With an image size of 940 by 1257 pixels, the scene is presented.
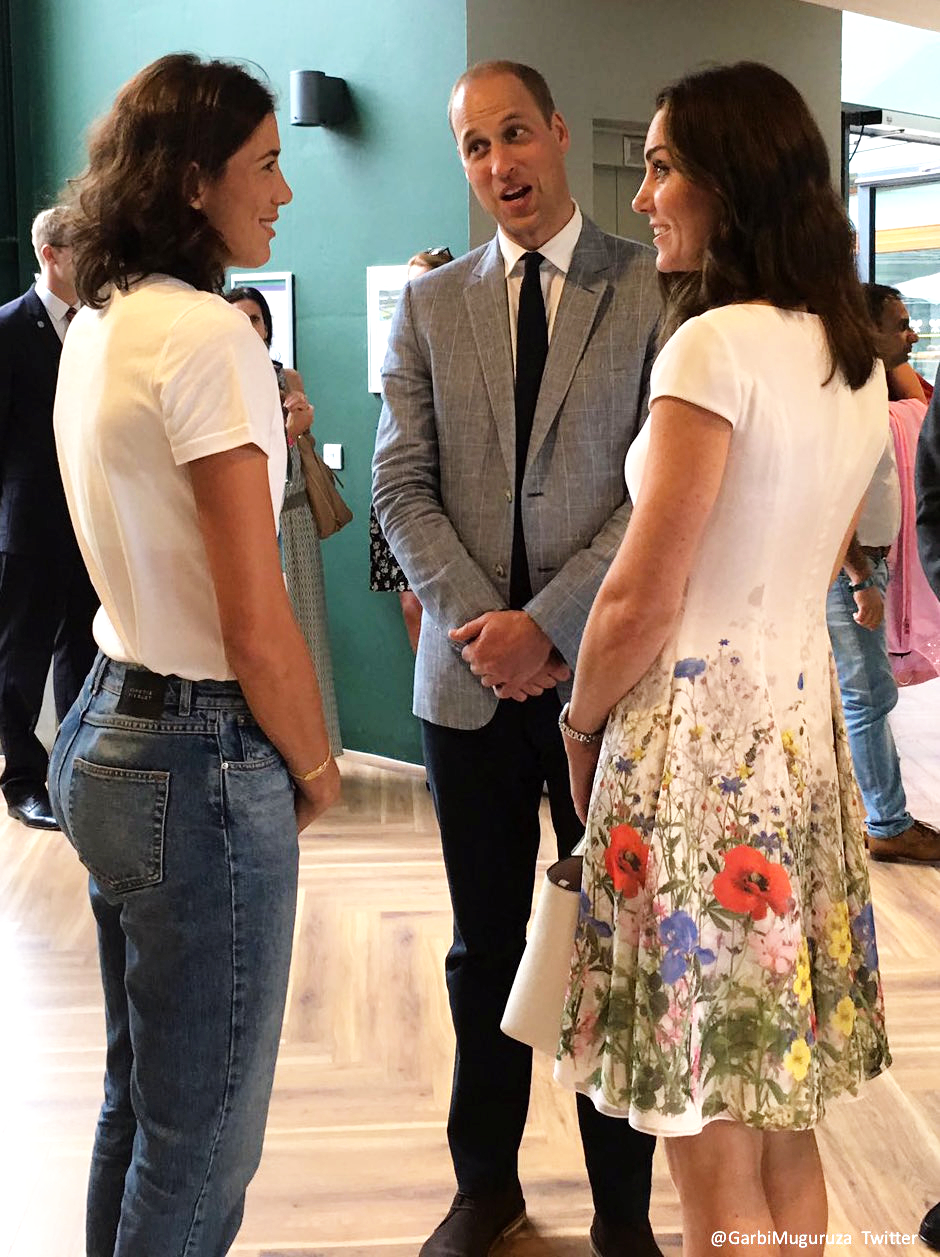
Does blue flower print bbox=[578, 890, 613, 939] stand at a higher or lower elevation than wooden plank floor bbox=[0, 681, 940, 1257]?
higher

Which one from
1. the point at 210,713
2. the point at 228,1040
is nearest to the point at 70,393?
the point at 210,713

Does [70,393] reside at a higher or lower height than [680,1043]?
higher

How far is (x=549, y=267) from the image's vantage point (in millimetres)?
2316

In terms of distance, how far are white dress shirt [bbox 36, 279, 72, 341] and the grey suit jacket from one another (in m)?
2.71

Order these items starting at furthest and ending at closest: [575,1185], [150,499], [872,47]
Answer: [872,47], [575,1185], [150,499]

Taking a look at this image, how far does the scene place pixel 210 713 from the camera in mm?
1585

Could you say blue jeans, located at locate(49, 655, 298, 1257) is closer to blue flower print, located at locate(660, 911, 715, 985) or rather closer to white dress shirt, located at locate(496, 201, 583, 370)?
blue flower print, located at locate(660, 911, 715, 985)

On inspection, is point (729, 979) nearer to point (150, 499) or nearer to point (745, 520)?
point (745, 520)

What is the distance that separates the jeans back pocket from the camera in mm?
1562

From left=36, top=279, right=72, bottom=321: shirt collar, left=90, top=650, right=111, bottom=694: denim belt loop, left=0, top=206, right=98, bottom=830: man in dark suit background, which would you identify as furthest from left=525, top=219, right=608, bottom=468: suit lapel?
left=36, top=279, right=72, bottom=321: shirt collar

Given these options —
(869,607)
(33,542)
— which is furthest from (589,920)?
(33,542)

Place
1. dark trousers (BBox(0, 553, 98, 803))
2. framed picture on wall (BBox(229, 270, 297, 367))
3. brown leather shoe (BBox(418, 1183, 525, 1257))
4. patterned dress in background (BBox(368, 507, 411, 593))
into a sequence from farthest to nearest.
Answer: framed picture on wall (BBox(229, 270, 297, 367)) → patterned dress in background (BBox(368, 507, 411, 593)) → dark trousers (BBox(0, 553, 98, 803)) → brown leather shoe (BBox(418, 1183, 525, 1257))

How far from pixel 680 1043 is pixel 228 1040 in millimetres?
540

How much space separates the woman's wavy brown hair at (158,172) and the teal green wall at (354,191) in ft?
11.9
